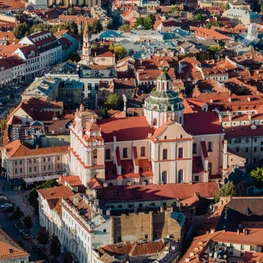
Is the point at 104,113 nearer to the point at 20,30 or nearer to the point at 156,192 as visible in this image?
the point at 156,192

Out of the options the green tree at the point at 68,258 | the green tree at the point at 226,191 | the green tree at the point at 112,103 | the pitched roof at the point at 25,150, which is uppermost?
the green tree at the point at 226,191

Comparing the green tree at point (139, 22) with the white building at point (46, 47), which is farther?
the green tree at point (139, 22)

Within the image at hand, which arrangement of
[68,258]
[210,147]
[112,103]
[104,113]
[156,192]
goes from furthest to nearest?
[112,103] → [104,113] → [210,147] → [156,192] → [68,258]

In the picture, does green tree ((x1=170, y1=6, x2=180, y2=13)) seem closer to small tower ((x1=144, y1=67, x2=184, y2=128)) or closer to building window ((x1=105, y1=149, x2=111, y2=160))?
small tower ((x1=144, y1=67, x2=184, y2=128))

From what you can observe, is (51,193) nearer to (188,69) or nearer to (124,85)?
(124,85)

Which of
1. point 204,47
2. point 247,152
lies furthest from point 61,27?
point 247,152

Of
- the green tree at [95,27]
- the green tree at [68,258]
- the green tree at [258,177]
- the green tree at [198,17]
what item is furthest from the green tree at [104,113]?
the green tree at [198,17]

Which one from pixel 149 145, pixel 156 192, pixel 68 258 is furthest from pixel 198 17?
pixel 68 258

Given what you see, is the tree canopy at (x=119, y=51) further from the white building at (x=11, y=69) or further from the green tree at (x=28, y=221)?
the green tree at (x=28, y=221)
